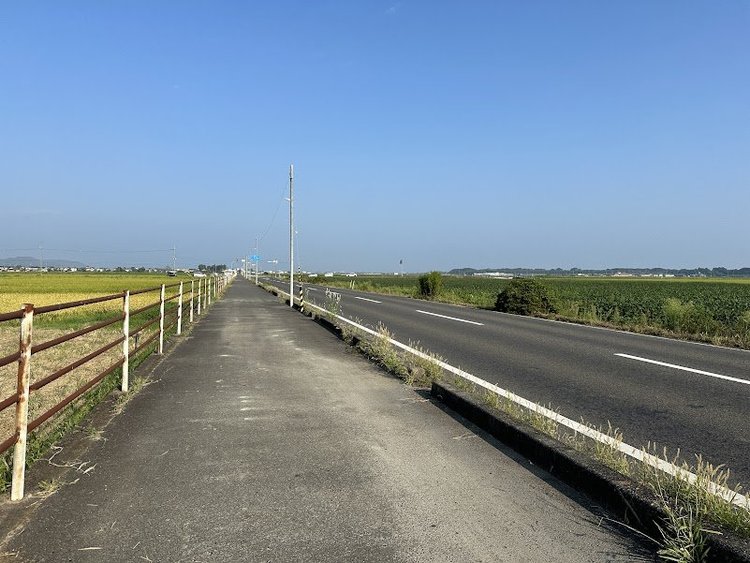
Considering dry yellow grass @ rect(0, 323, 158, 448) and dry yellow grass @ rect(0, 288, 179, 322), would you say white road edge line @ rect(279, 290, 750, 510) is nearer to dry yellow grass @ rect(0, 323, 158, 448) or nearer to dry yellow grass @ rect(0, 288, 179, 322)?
dry yellow grass @ rect(0, 323, 158, 448)

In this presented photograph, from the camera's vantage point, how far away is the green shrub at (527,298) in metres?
21.6

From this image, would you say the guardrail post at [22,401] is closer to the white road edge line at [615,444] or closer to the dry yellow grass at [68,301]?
the white road edge line at [615,444]

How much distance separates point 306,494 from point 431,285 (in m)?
32.3

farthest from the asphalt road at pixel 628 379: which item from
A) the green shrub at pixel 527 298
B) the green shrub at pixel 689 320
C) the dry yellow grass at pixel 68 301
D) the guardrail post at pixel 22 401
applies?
the dry yellow grass at pixel 68 301

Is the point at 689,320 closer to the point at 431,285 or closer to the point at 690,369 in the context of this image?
the point at 690,369

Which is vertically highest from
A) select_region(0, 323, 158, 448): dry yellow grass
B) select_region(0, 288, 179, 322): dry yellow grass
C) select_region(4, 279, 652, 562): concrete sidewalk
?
select_region(4, 279, 652, 562): concrete sidewalk

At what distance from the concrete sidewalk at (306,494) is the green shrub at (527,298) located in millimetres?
16107

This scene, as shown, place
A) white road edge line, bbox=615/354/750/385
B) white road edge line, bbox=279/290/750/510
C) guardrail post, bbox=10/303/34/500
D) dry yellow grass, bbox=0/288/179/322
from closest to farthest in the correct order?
1. white road edge line, bbox=279/290/750/510
2. guardrail post, bbox=10/303/34/500
3. white road edge line, bbox=615/354/750/385
4. dry yellow grass, bbox=0/288/179/322

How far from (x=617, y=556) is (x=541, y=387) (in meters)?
4.61

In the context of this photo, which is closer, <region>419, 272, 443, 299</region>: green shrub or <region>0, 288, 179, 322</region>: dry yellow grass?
<region>0, 288, 179, 322</region>: dry yellow grass

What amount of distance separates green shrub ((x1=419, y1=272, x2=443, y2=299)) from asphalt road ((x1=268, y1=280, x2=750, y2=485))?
20583 mm

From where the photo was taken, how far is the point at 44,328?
52.1 feet

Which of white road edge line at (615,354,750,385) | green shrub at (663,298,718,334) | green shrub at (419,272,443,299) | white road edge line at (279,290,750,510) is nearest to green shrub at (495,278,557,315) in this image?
green shrub at (663,298,718,334)

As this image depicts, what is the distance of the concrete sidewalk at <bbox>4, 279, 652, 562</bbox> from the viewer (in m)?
2.95
